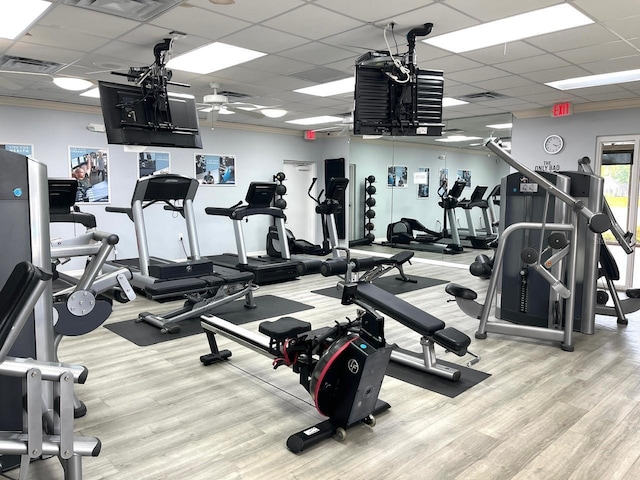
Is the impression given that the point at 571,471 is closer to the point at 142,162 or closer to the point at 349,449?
the point at 349,449

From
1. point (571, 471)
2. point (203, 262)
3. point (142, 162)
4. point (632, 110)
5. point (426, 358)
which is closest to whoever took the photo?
point (571, 471)

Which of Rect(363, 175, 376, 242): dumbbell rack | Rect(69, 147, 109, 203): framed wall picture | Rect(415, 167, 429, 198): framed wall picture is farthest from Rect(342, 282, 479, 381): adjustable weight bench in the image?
Rect(415, 167, 429, 198): framed wall picture

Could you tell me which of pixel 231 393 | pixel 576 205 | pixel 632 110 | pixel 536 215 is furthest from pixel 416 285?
pixel 231 393

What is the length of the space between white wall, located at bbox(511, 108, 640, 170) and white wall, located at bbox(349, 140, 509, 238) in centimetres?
295

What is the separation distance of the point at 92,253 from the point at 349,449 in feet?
5.68

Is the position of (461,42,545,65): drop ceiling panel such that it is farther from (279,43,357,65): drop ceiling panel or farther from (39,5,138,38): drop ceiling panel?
(39,5,138,38): drop ceiling panel

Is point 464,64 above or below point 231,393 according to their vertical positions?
above

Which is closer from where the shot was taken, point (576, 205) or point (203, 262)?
point (576, 205)

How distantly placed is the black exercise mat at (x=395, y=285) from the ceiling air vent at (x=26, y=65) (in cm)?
388

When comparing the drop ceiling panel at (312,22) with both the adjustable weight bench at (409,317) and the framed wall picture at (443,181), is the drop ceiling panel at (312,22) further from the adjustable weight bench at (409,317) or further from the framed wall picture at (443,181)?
the framed wall picture at (443,181)

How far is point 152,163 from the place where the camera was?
7473 millimetres

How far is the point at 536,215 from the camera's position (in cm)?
440

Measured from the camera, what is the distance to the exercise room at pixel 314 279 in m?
2.18

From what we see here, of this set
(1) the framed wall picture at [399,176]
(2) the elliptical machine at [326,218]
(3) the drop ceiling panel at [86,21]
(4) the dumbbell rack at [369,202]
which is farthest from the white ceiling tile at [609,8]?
(1) the framed wall picture at [399,176]
